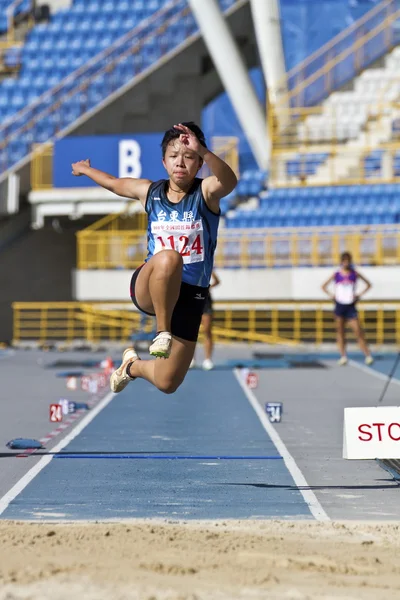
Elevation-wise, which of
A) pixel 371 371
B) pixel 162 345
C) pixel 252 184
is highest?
pixel 252 184

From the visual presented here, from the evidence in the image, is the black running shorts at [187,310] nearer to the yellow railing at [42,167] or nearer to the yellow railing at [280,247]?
the yellow railing at [280,247]

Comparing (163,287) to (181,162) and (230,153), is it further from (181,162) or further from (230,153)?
(230,153)

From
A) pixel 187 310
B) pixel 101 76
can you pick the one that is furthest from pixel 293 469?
pixel 101 76

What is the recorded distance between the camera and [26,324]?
1216 inches

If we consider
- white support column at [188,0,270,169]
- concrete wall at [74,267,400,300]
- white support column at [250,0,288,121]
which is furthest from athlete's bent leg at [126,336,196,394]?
white support column at [250,0,288,121]

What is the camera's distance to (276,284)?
84.7 feet

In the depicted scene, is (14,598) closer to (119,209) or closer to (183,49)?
(119,209)

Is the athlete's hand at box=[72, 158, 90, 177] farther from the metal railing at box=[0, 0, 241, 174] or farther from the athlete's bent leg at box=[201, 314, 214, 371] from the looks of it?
the metal railing at box=[0, 0, 241, 174]

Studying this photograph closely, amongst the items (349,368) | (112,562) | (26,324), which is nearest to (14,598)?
(112,562)

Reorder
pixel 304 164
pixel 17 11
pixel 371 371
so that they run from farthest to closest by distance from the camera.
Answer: pixel 17 11, pixel 304 164, pixel 371 371

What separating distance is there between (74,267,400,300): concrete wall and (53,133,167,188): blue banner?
122 inches

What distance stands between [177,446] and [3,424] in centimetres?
233

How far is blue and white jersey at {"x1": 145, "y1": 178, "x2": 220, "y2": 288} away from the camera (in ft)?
21.6

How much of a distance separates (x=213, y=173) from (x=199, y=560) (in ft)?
7.57
